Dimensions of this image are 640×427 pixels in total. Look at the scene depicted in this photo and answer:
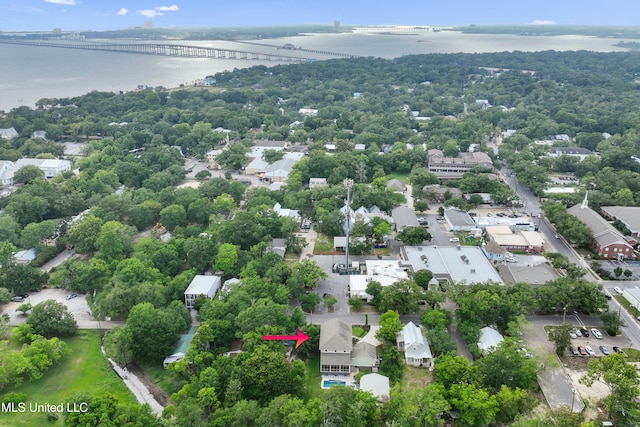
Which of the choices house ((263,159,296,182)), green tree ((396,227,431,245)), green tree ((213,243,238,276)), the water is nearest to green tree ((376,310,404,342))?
green tree ((396,227,431,245))

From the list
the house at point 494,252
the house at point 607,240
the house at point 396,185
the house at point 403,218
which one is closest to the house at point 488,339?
the house at point 494,252

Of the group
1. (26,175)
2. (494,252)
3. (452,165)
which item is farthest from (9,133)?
(494,252)

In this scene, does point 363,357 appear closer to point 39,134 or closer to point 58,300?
point 58,300

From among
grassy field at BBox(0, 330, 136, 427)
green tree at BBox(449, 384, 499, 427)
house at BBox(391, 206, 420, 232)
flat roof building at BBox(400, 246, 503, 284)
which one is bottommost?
grassy field at BBox(0, 330, 136, 427)

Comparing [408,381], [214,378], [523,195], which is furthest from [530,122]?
[214,378]

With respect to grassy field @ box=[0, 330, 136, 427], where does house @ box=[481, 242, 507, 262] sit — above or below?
above

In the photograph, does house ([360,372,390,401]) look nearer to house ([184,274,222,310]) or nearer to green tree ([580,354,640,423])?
green tree ([580,354,640,423])

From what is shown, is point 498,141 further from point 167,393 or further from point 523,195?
point 167,393
